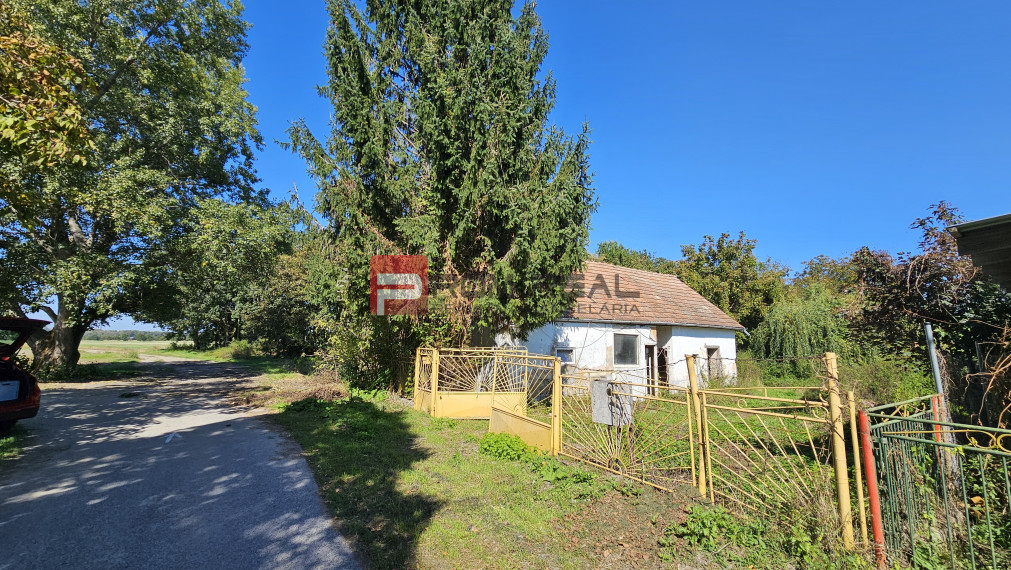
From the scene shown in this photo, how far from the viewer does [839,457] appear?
3895 millimetres

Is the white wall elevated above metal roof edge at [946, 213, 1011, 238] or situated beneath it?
situated beneath

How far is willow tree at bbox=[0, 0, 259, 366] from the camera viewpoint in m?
13.0

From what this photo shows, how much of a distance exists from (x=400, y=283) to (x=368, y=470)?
222 inches

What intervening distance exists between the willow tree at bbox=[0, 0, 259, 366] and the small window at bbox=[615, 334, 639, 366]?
1633 centimetres

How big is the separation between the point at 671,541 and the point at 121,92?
2058 cm

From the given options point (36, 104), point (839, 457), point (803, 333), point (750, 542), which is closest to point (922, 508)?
point (839, 457)

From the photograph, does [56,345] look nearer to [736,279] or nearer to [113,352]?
[113,352]

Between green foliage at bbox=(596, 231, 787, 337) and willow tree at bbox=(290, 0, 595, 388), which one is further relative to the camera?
green foliage at bbox=(596, 231, 787, 337)

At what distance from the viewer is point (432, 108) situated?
31.3ft

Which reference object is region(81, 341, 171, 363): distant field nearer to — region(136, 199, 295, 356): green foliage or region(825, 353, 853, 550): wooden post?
region(136, 199, 295, 356): green foliage

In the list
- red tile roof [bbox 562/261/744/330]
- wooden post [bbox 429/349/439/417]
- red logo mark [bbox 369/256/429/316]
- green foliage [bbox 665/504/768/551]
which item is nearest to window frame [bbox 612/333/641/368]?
red tile roof [bbox 562/261/744/330]

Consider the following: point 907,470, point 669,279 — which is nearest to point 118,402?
point 907,470

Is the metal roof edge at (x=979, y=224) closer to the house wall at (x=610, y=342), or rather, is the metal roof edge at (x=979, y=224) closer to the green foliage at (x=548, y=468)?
the green foliage at (x=548, y=468)

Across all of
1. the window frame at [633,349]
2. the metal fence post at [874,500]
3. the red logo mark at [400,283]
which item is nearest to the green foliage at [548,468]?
the metal fence post at [874,500]
